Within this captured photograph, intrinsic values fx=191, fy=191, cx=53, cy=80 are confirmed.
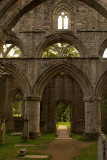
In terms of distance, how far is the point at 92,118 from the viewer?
1257 cm

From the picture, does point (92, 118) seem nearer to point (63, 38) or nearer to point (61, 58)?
point (61, 58)

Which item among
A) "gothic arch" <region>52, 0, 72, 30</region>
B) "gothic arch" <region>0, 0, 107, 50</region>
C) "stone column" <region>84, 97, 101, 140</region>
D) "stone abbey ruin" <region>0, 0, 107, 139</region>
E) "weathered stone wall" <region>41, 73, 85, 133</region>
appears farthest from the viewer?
"weathered stone wall" <region>41, 73, 85, 133</region>

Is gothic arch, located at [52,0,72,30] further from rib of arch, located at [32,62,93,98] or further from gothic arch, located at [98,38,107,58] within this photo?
rib of arch, located at [32,62,93,98]

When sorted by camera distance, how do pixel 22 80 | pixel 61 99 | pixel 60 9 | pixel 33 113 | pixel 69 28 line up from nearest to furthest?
pixel 33 113
pixel 22 80
pixel 69 28
pixel 60 9
pixel 61 99

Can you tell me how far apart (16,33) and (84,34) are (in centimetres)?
487

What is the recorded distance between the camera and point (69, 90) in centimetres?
1694

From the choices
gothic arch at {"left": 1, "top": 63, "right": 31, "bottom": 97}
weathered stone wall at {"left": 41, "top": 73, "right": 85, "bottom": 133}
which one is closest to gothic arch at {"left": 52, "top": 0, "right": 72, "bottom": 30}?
gothic arch at {"left": 1, "top": 63, "right": 31, "bottom": 97}

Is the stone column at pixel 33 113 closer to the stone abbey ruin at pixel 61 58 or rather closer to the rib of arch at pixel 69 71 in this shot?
the stone abbey ruin at pixel 61 58

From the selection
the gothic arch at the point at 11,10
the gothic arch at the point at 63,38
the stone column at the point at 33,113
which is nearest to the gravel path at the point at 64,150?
the stone column at the point at 33,113

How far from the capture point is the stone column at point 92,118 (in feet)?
40.8

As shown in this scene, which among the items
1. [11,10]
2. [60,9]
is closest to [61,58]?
[60,9]

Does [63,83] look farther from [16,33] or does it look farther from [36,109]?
[16,33]

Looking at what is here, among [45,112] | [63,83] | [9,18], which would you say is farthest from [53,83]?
[9,18]

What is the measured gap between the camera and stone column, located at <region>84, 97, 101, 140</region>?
12.4 metres
